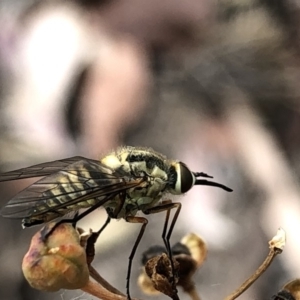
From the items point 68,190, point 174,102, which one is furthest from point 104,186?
point 174,102

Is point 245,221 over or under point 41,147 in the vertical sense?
under

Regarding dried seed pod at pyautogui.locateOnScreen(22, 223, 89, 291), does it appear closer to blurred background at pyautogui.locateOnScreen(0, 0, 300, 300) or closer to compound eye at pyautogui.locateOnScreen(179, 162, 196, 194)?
compound eye at pyautogui.locateOnScreen(179, 162, 196, 194)

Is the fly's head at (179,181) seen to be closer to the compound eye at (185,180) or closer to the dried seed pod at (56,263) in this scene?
the compound eye at (185,180)

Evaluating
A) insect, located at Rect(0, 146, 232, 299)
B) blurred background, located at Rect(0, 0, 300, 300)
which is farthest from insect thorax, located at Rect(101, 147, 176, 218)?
blurred background, located at Rect(0, 0, 300, 300)

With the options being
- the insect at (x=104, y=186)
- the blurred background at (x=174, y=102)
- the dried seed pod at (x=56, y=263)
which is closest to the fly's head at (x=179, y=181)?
the insect at (x=104, y=186)

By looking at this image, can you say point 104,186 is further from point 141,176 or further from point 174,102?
point 174,102

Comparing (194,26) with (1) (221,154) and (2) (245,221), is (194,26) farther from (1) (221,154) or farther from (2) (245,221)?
(2) (245,221)

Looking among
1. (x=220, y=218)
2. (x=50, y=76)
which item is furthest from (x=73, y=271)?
(x=50, y=76)
